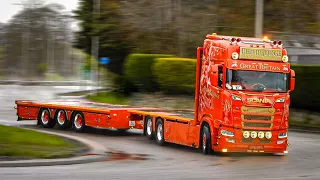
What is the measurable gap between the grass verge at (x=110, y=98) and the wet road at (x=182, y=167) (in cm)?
1978

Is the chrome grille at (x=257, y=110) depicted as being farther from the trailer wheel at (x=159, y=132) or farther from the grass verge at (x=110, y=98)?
the grass verge at (x=110, y=98)

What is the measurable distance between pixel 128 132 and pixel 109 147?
5.98 m

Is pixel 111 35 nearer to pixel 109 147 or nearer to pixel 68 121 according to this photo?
pixel 68 121

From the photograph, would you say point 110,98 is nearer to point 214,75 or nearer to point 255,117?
point 214,75

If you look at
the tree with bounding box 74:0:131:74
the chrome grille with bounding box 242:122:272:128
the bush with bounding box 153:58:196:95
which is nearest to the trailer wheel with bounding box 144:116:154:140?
the chrome grille with bounding box 242:122:272:128

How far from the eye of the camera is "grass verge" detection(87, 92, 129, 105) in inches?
1714

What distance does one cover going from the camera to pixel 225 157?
765 inches

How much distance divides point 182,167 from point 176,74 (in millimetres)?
21588

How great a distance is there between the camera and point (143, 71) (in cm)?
4166

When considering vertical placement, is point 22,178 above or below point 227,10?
below

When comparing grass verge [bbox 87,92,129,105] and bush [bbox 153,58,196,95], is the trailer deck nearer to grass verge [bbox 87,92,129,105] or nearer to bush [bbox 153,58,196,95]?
bush [bbox 153,58,196,95]

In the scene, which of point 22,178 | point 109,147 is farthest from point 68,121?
point 22,178

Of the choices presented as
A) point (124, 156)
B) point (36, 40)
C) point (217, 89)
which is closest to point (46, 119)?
point (124, 156)

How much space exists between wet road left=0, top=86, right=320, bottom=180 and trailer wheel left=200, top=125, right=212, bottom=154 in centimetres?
23
